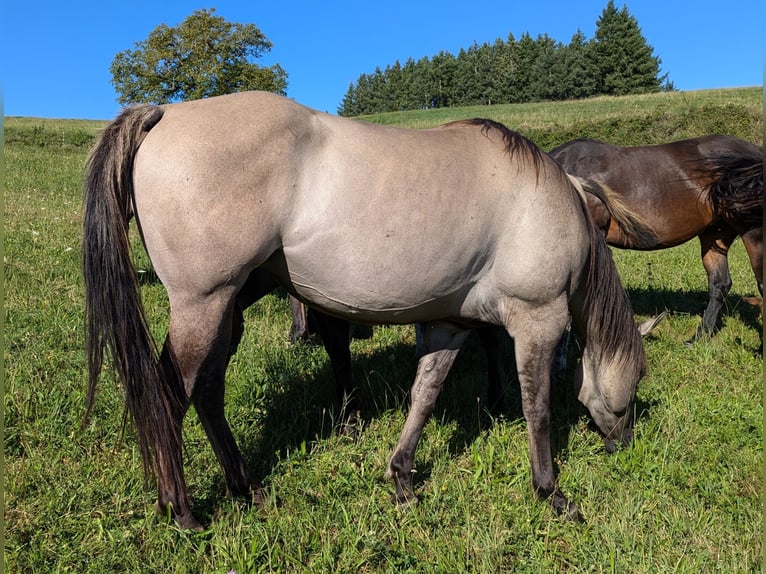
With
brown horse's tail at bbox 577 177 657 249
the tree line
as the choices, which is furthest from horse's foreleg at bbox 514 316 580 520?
the tree line

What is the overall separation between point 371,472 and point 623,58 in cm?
7452

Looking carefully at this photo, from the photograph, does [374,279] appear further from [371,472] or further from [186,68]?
[186,68]

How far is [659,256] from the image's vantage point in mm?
9953

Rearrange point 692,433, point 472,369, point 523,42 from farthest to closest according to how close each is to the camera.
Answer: point 523,42 < point 472,369 < point 692,433

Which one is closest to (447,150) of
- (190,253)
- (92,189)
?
(190,253)

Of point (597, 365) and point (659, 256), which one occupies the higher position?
point (597, 365)

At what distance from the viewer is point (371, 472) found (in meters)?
3.28

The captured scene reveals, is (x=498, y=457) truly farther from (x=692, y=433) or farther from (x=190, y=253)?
(x=190, y=253)

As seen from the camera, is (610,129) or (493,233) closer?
(493,233)

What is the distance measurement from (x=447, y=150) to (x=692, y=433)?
269 centimetres

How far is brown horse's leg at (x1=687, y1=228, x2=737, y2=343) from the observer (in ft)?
19.6

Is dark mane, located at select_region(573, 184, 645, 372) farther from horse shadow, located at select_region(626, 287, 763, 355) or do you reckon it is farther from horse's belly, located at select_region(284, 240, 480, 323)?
horse shadow, located at select_region(626, 287, 763, 355)

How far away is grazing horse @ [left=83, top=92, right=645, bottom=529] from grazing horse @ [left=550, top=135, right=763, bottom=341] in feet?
10.3

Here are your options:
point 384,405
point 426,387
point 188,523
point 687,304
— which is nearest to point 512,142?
point 426,387
